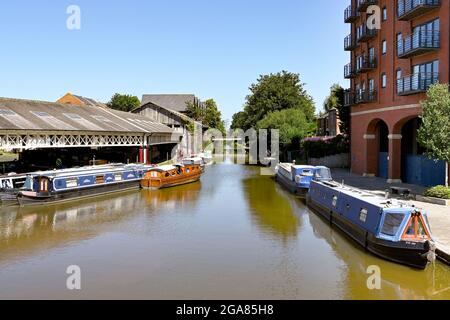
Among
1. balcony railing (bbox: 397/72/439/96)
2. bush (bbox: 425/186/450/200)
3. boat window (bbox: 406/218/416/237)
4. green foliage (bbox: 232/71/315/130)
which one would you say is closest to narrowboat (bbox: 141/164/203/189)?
balcony railing (bbox: 397/72/439/96)

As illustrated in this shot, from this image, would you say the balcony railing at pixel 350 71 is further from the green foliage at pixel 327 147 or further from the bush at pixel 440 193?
the bush at pixel 440 193

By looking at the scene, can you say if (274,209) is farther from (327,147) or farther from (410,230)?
(327,147)

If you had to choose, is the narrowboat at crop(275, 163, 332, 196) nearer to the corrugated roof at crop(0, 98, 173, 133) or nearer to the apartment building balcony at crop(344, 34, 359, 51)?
the apartment building balcony at crop(344, 34, 359, 51)

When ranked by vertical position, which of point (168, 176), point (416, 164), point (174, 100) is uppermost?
point (174, 100)

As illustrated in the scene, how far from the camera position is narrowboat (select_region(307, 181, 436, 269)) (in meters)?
13.2

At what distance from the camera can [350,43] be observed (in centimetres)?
3812

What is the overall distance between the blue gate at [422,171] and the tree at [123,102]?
75.6m

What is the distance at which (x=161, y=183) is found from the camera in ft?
110

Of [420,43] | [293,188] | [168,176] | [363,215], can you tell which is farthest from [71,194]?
[420,43]

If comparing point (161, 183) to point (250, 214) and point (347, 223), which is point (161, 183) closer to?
point (250, 214)

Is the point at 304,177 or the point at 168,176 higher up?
the point at 304,177

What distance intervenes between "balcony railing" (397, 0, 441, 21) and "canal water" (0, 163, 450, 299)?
40.8ft

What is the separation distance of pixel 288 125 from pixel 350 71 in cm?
1779
